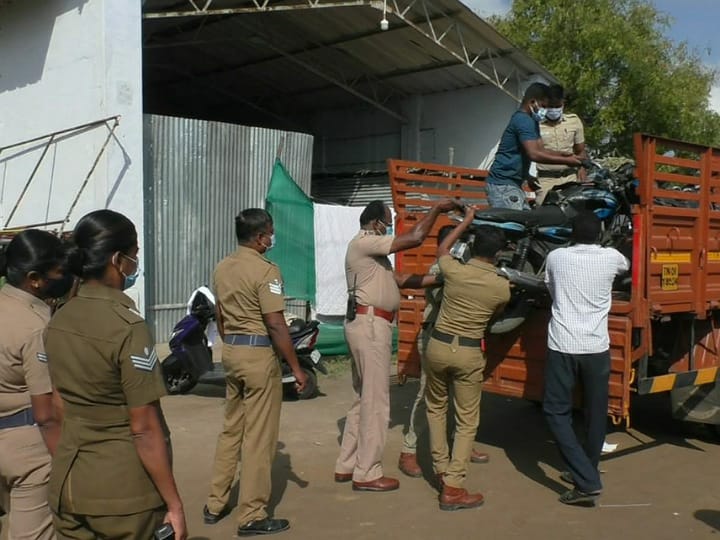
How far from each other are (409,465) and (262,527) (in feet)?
4.56

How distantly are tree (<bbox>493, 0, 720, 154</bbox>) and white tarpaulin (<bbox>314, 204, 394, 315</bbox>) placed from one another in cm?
826

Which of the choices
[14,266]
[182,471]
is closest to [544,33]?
[182,471]

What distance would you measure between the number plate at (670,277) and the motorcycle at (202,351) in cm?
384

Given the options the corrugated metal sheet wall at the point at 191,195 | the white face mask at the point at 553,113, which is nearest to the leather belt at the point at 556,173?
the white face mask at the point at 553,113

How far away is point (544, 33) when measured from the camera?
18.5m

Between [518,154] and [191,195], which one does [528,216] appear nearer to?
[518,154]

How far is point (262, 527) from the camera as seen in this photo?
173 inches

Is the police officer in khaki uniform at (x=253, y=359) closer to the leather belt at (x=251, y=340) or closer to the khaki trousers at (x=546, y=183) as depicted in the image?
the leather belt at (x=251, y=340)

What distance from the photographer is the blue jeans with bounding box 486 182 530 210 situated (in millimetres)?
5711

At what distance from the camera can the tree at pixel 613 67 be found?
17500mm

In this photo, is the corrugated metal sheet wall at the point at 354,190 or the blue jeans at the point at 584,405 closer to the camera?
the blue jeans at the point at 584,405

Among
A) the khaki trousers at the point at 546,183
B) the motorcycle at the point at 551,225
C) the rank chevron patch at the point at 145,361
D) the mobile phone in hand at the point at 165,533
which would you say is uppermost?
the khaki trousers at the point at 546,183

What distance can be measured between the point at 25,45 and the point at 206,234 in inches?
141

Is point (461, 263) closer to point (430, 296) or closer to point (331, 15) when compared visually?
point (430, 296)
